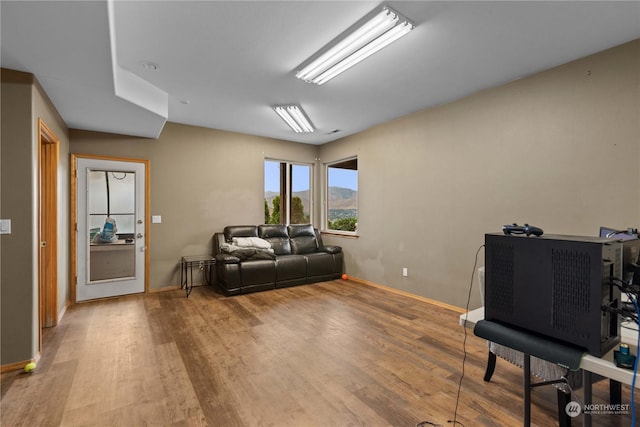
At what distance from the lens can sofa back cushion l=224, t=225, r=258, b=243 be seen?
5.13m

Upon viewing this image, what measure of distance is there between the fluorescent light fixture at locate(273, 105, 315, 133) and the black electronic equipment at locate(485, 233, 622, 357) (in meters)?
3.44

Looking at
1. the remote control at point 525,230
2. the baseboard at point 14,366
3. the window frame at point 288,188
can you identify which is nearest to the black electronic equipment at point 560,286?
the remote control at point 525,230

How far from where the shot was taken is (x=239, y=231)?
522 cm

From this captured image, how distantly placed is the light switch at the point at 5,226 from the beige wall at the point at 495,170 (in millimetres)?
4380

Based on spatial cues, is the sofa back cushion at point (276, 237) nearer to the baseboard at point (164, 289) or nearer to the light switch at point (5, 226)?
the baseboard at point (164, 289)

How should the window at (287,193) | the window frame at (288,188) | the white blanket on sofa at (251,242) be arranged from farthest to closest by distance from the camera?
the window frame at (288,188) < the window at (287,193) < the white blanket on sofa at (251,242)

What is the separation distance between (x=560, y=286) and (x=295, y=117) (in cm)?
392

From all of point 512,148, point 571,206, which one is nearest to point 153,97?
point 512,148

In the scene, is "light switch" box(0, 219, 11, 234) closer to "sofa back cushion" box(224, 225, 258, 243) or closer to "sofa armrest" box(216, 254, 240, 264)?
"sofa armrest" box(216, 254, 240, 264)

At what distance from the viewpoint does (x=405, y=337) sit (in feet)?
9.86

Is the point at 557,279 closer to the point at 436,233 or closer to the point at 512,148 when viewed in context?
the point at 512,148

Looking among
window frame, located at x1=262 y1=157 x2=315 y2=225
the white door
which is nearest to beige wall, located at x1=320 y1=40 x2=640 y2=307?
window frame, located at x1=262 y1=157 x2=315 y2=225

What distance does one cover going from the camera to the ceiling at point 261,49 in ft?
6.65

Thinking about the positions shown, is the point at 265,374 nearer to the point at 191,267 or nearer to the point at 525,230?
the point at 525,230
